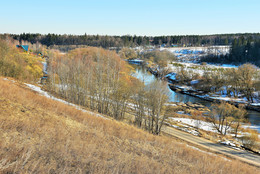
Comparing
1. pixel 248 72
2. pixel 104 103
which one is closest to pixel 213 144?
pixel 104 103

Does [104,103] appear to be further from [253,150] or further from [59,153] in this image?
[59,153]

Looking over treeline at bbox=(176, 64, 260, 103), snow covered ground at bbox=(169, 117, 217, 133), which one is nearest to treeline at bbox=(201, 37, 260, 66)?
treeline at bbox=(176, 64, 260, 103)

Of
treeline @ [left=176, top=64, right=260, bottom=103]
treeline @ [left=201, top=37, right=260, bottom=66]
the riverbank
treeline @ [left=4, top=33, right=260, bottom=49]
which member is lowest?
the riverbank

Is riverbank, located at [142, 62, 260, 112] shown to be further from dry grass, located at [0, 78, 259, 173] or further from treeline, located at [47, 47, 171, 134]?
dry grass, located at [0, 78, 259, 173]

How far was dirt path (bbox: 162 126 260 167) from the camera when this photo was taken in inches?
792

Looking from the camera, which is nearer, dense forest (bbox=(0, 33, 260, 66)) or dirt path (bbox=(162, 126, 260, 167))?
dirt path (bbox=(162, 126, 260, 167))

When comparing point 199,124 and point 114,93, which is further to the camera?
point 199,124

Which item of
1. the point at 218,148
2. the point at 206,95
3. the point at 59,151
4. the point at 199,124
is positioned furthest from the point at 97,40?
the point at 59,151

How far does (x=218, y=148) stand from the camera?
22.2 metres

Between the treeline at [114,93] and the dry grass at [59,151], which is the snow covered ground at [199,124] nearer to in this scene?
the treeline at [114,93]

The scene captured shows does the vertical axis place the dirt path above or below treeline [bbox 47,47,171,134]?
below

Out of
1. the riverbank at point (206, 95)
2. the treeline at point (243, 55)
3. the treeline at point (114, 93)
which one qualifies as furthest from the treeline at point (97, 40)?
the treeline at point (114, 93)

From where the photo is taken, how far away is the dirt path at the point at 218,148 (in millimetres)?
20125

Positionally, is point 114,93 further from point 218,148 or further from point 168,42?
point 168,42
